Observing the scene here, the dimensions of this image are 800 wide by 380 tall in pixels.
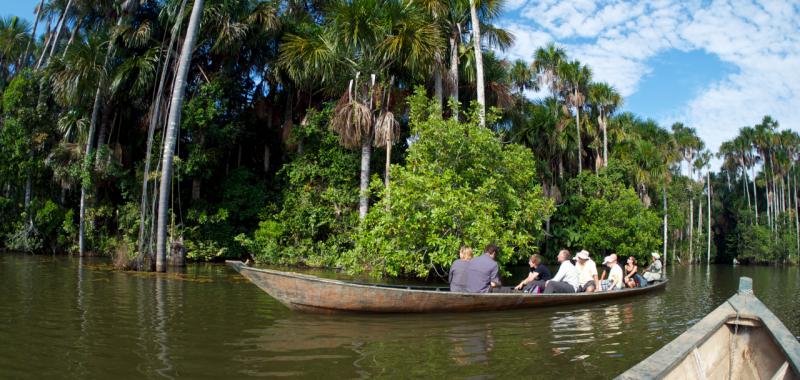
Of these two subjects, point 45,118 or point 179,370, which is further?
point 45,118

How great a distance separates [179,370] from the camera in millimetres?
5664

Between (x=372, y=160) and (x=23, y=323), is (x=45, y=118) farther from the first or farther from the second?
(x=23, y=323)

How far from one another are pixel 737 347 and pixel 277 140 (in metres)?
24.6

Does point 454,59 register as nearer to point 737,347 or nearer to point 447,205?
point 447,205

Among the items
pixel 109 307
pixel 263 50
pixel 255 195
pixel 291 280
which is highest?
pixel 263 50

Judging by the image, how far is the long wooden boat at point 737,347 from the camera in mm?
4230

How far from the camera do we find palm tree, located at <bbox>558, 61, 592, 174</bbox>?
35.2m

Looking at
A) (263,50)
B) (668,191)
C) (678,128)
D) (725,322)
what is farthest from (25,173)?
(678,128)

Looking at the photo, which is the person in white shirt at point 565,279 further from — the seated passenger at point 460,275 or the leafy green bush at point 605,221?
the leafy green bush at point 605,221

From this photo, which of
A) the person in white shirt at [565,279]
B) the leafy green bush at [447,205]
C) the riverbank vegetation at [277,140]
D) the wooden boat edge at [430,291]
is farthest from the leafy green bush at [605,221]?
the person in white shirt at [565,279]

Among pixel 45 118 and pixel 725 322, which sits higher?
pixel 45 118

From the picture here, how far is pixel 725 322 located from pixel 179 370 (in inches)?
230

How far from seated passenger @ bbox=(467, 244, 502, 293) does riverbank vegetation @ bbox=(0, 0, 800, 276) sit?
3.95m

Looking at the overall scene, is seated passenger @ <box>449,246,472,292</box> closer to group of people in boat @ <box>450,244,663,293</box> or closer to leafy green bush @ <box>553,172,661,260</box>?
group of people in boat @ <box>450,244,663,293</box>
